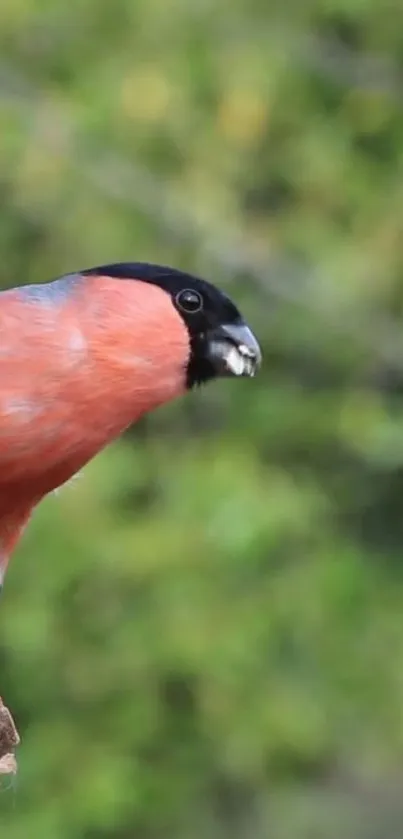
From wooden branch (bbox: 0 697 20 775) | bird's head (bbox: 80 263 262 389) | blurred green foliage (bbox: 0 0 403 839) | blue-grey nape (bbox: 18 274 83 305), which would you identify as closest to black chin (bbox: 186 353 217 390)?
bird's head (bbox: 80 263 262 389)

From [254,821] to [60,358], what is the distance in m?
3.82

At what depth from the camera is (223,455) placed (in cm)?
468

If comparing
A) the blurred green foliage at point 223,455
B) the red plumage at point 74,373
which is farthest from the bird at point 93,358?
the blurred green foliage at point 223,455

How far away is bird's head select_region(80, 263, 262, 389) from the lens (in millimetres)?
2270

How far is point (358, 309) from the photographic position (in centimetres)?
517

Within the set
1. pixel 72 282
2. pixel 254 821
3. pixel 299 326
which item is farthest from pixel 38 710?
pixel 72 282

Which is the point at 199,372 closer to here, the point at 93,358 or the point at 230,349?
the point at 230,349

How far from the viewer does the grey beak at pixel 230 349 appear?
90.0 inches

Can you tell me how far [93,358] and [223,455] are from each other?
2.51 m

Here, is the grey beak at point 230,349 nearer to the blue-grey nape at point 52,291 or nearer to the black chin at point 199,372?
the black chin at point 199,372

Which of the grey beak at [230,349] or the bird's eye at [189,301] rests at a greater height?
the bird's eye at [189,301]

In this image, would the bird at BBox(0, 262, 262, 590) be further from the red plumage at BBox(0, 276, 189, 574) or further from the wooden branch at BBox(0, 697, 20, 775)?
the wooden branch at BBox(0, 697, 20, 775)

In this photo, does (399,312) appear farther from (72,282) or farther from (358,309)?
(72,282)

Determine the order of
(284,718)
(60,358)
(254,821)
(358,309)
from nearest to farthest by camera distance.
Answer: (60,358), (284,718), (358,309), (254,821)
